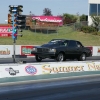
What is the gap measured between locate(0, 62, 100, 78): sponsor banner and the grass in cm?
3023

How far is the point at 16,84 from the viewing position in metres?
14.3

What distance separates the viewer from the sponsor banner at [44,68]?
14914 mm

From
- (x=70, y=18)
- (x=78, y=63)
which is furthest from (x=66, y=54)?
(x=70, y=18)

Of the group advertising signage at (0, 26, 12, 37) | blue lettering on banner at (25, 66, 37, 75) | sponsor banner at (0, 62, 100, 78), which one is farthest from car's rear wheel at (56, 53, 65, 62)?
advertising signage at (0, 26, 12, 37)

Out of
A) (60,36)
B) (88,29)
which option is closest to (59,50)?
(60,36)

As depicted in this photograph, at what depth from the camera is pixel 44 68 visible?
16.5 metres

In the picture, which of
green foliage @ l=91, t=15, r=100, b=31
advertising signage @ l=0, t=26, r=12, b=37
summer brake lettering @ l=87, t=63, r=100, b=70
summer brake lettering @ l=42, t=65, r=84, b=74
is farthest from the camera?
green foliage @ l=91, t=15, r=100, b=31

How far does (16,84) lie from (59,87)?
185 cm

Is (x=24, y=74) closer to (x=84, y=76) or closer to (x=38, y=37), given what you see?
(x=84, y=76)

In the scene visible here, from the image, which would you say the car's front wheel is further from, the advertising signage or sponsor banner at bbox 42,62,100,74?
the advertising signage

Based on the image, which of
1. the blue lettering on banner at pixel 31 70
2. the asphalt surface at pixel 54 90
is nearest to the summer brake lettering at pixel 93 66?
the asphalt surface at pixel 54 90

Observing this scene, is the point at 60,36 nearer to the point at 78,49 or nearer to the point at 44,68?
the point at 78,49

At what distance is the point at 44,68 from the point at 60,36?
39.7 m

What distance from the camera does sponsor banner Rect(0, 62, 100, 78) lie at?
48.9 feet
